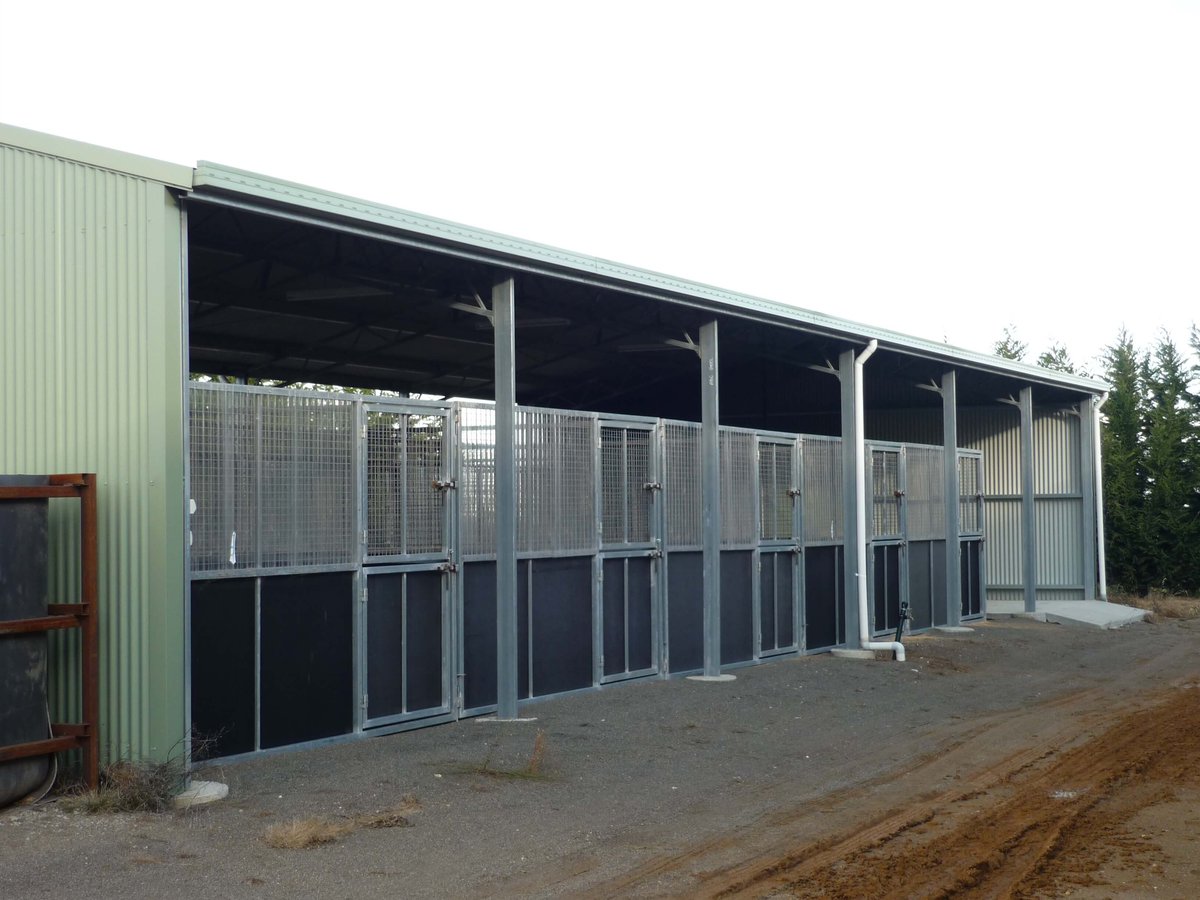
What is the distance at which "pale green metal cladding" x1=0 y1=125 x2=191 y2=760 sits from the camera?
7.82m

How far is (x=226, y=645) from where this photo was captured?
8.93m

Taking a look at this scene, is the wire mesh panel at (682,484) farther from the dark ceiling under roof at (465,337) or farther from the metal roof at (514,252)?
the metal roof at (514,252)

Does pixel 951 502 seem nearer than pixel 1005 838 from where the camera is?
No

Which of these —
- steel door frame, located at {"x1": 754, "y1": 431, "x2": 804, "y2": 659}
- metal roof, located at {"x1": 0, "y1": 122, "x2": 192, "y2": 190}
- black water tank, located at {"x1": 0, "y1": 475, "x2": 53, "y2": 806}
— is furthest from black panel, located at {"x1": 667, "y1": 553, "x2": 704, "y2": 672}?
black water tank, located at {"x1": 0, "y1": 475, "x2": 53, "y2": 806}

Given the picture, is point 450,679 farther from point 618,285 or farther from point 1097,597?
point 1097,597

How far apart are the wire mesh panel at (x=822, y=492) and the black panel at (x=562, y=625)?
4.72m

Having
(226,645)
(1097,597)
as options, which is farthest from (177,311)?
(1097,597)

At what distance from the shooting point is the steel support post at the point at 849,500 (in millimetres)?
16469

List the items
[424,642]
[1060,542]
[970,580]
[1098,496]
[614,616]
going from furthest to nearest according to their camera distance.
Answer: [1060,542]
[1098,496]
[970,580]
[614,616]
[424,642]

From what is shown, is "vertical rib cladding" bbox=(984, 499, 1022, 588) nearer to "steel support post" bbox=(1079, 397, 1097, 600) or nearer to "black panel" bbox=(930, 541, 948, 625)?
"steel support post" bbox=(1079, 397, 1097, 600)

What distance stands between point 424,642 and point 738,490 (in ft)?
18.2

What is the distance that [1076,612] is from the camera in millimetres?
21750

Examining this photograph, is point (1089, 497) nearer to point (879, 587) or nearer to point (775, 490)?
point (879, 587)

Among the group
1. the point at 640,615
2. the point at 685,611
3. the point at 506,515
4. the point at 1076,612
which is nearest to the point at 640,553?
the point at 640,615
